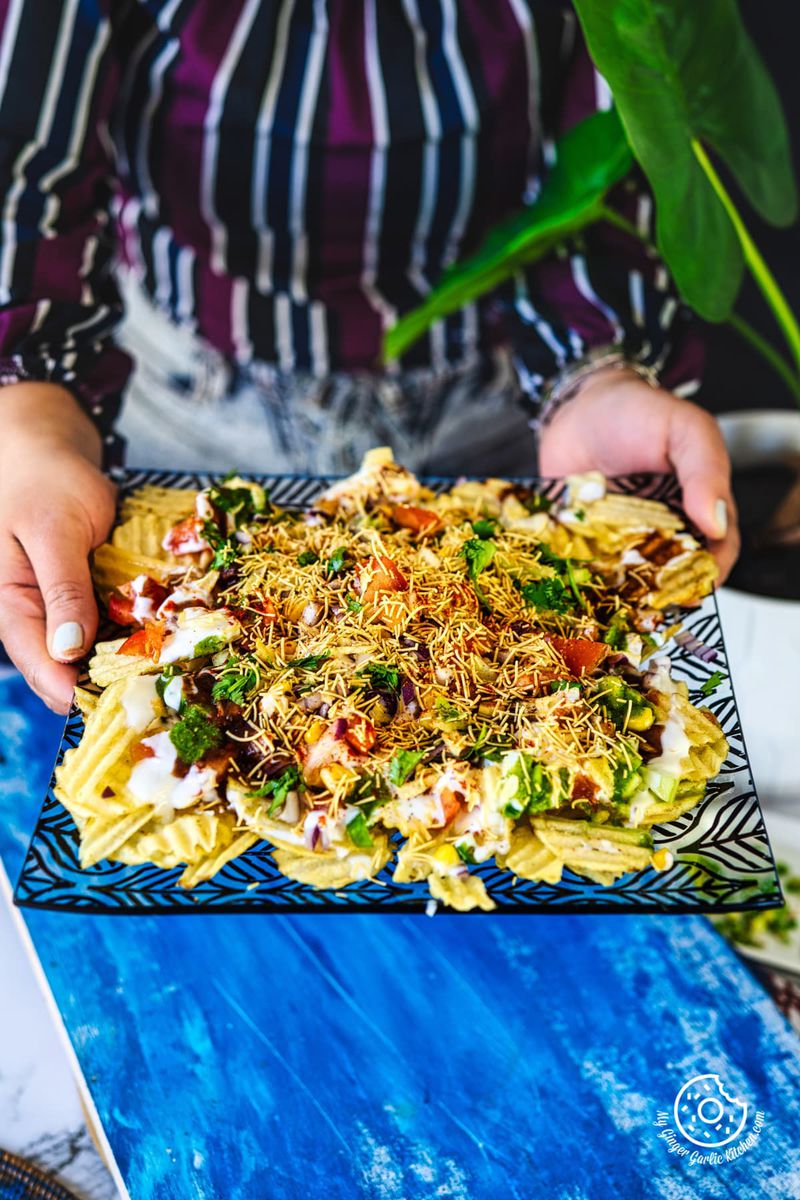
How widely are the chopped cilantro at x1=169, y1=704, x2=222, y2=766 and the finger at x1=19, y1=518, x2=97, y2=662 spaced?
0.77 ft

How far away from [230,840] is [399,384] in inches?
57.2

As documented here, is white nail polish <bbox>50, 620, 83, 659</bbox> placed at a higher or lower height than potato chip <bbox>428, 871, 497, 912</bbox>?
higher

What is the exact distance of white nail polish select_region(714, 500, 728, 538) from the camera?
1726 mm

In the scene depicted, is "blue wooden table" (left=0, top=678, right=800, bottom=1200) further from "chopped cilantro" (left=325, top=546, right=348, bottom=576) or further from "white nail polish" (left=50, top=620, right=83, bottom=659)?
"chopped cilantro" (left=325, top=546, right=348, bottom=576)

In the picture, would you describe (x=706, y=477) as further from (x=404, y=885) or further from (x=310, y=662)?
(x=404, y=885)

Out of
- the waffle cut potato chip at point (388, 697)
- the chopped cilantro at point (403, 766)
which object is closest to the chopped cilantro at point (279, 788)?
the waffle cut potato chip at point (388, 697)

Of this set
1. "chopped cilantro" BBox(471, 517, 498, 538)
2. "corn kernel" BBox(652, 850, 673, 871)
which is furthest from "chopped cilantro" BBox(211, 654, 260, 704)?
"corn kernel" BBox(652, 850, 673, 871)

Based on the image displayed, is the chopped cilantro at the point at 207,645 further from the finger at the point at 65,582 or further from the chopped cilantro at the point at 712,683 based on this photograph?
the chopped cilantro at the point at 712,683

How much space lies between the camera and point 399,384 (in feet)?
8.13

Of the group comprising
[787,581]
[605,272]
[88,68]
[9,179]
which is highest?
[88,68]

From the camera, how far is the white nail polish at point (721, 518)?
1.73 metres

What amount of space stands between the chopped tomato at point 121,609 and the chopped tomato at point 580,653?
61 centimetres

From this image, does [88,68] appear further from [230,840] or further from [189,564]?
[230,840]

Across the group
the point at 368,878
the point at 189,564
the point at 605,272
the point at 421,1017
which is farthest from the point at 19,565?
the point at 605,272
